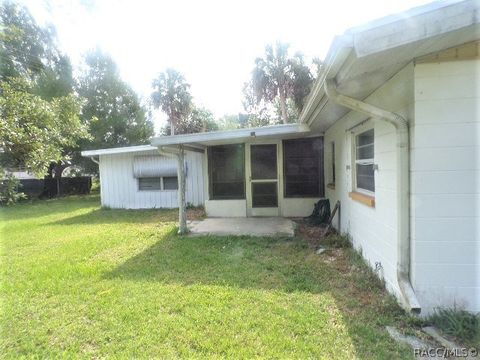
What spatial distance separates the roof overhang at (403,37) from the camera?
2.02m

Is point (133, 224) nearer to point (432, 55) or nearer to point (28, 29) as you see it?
point (28, 29)

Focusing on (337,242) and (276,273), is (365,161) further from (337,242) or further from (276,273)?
(276,273)

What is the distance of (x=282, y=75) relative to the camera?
17641 mm

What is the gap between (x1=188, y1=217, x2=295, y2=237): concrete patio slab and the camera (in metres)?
5.97

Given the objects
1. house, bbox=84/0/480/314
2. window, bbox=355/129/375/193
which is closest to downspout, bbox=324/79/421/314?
house, bbox=84/0/480/314

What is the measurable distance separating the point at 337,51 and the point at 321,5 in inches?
60.9

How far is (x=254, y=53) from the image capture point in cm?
1794

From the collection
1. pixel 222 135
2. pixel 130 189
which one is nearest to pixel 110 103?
pixel 130 189

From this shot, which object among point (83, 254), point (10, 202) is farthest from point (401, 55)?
point (83, 254)

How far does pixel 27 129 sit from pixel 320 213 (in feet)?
18.8

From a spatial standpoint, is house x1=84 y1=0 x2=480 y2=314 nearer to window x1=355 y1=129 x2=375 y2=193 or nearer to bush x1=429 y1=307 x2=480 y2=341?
bush x1=429 y1=307 x2=480 y2=341

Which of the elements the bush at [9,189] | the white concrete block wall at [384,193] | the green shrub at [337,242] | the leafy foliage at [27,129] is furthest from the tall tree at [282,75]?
the bush at [9,189]

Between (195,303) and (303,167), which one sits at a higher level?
(303,167)

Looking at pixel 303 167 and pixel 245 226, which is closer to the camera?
pixel 245 226
